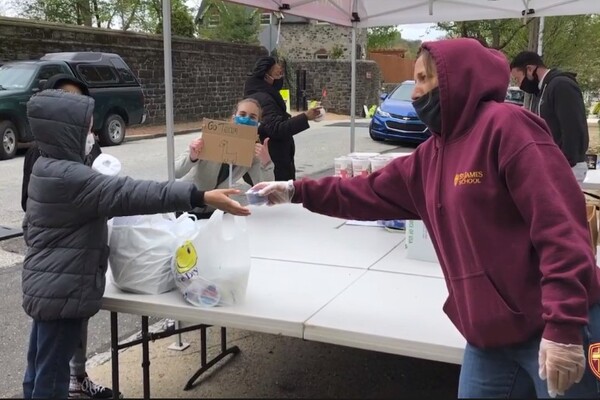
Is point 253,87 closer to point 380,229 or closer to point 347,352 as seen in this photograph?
point 380,229

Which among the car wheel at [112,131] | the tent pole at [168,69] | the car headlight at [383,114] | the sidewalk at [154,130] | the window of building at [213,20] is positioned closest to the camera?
the tent pole at [168,69]

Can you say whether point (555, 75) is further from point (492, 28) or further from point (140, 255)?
point (492, 28)

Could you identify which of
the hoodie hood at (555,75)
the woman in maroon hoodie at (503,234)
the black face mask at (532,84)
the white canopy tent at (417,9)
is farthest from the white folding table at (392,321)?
the white canopy tent at (417,9)

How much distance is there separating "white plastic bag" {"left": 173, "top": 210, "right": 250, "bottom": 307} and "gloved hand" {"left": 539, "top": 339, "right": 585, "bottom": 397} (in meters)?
1.20

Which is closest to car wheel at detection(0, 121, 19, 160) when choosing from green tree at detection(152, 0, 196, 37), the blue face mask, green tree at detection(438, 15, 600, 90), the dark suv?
the dark suv

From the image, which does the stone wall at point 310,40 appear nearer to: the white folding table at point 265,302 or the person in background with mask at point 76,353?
the person in background with mask at point 76,353

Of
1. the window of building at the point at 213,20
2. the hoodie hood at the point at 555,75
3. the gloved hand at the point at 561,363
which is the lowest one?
the gloved hand at the point at 561,363

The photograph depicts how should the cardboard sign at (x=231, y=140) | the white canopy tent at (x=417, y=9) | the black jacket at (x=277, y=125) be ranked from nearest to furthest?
the cardboard sign at (x=231, y=140) < the black jacket at (x=277, y=125) < the white canopy tent at (x=417, y=9)

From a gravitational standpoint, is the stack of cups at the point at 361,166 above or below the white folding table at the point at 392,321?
above

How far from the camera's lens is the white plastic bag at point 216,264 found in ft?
7.57

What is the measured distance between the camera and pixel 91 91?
13.6 m

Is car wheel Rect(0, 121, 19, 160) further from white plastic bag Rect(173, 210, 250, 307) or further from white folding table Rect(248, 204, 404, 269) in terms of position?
white plastic bag Rect(173, 210, 250, 307)

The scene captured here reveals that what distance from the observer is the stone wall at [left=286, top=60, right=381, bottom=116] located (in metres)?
29.1

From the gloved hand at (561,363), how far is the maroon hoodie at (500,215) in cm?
3
